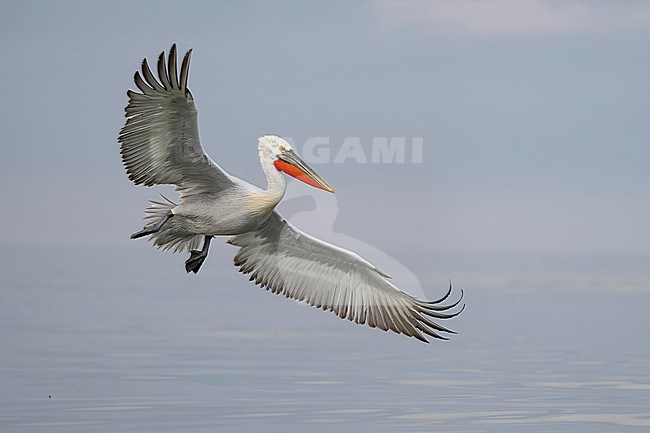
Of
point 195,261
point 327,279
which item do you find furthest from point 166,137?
point 327,279

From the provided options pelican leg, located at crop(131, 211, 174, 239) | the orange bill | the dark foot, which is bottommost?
the dark foot

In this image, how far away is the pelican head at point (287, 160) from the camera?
39.9ft

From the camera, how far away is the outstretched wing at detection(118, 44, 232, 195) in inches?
445

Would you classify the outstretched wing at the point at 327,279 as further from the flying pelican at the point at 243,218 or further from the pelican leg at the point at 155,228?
the pelican leg at the point at 155,228

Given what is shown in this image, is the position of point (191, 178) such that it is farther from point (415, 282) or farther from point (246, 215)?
point (415, 282)

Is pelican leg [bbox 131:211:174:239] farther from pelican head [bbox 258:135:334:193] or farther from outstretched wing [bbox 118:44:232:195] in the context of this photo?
pelican head [bbox 258:135:334:193]

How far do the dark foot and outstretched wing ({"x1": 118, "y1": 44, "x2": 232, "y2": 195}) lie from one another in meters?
0.64

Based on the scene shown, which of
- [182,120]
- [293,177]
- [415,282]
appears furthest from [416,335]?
[182,120]

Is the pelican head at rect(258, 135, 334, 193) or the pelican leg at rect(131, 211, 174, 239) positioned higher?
the pelican head at rect(258, 135, 334, 193)

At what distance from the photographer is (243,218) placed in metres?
12.0

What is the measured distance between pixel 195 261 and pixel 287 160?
1108 millimetres

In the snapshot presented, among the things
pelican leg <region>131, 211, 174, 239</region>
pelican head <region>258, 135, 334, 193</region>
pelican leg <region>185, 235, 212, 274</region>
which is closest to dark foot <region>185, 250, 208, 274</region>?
pelican leg <region>185, 235, 212, 274</region>

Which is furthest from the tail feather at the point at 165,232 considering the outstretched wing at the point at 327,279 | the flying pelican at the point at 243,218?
the outstretched wing at the point at 327,279

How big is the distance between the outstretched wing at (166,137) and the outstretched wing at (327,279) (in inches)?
38.9
